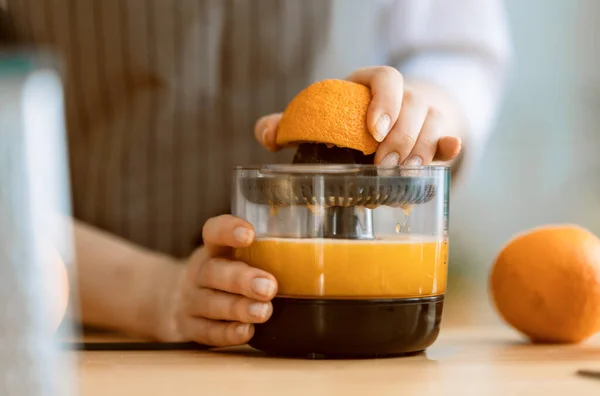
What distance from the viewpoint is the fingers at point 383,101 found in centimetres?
65

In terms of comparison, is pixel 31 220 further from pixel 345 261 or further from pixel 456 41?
pixel 456 41

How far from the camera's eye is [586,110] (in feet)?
6.85

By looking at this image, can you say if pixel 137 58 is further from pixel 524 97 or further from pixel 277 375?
pixel 524 97

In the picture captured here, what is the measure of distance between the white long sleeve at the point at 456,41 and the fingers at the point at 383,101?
0.39 m

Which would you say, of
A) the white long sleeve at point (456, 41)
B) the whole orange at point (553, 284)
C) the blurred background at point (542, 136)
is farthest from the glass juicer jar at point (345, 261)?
the blurred background at point (542, 136)

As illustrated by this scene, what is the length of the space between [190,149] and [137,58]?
0.47 feet

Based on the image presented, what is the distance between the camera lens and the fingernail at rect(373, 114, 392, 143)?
2.13ft

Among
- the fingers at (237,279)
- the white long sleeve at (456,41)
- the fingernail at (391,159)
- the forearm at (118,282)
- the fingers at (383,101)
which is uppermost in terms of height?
the white long sleeve at (456,41)

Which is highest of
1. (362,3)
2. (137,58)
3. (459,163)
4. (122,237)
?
(362,3)

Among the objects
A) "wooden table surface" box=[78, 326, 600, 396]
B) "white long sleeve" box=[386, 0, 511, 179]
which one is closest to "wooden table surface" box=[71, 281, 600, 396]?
"wooden table surface" box=[78, 326, 600, 396]

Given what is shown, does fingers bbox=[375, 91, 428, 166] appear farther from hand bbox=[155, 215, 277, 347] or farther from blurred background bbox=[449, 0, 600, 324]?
blurred background bbox=[449, 0, 600, 324]

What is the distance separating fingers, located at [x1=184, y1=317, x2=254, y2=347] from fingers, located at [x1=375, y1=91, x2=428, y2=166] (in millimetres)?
175

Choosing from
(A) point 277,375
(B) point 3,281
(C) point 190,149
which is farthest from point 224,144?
(B) point 3,281

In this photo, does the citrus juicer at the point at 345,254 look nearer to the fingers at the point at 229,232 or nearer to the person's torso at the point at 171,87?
the fingers at the point at 229,232
